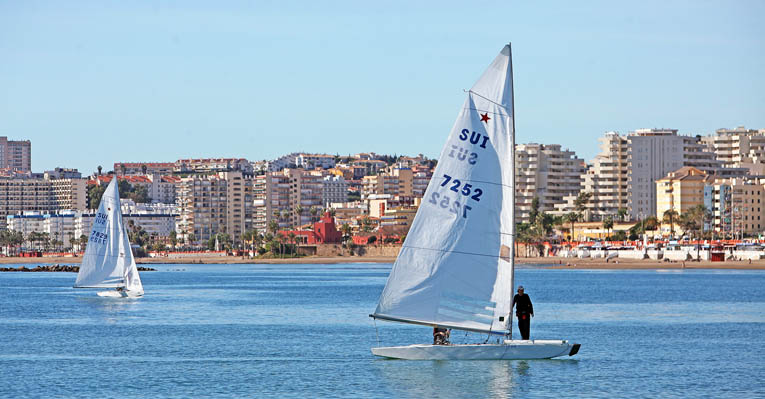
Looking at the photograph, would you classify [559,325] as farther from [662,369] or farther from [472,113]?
[472,113]

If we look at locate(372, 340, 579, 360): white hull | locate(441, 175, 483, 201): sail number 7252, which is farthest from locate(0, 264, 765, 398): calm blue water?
locate(441, 175, 483, 201): sail number 7252

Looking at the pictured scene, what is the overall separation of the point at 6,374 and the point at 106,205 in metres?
38.3

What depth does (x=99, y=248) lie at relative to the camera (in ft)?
253

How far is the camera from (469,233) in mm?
33625

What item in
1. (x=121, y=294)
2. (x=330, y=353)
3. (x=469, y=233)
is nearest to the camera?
(x=469, y=233)

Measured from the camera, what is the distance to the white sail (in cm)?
3272

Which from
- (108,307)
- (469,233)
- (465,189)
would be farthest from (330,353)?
(108,307)

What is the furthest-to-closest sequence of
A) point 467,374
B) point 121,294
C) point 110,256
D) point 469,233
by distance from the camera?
point 121,294
point 110,256
point 467,374
point 469,233

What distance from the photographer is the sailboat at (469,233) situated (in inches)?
1287

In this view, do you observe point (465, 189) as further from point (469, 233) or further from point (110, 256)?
point (110, 256)

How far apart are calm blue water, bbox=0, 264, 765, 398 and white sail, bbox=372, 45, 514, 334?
2204 mm

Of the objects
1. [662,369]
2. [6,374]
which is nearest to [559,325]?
[662,369]

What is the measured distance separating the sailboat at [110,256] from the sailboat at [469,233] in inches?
1721

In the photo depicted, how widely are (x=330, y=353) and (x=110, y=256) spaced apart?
37.8 meters
